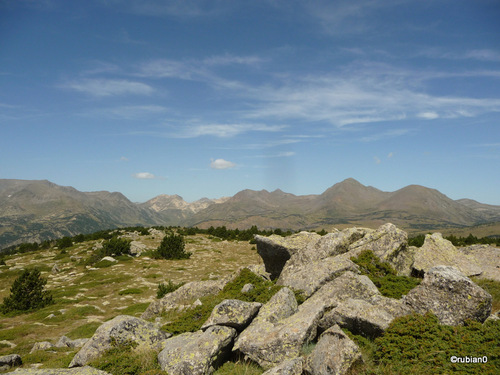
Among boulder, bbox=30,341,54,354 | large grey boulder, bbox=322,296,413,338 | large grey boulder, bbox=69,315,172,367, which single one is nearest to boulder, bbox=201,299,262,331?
large grey boulder, bbox=69,315,172,367

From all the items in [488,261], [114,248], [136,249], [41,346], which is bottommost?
[41,346]

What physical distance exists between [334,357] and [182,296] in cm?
1148

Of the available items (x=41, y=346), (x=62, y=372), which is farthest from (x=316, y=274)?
(x=41, y=346)

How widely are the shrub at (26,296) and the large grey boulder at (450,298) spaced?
24.4m

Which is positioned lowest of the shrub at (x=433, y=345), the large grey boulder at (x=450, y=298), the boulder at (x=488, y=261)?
the boulder at (x=488, y=261)

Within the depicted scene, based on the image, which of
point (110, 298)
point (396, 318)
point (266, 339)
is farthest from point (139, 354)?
point (110, 298)

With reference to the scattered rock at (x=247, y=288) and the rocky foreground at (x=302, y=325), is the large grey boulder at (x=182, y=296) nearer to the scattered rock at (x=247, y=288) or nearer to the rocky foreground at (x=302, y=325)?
the scattered rock at (x=247, y=288)

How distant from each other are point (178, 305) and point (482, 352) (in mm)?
13578

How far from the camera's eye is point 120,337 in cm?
963

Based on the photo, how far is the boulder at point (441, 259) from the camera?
16078 millimetres

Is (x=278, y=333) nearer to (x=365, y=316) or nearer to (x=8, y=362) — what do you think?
(x=365, y=316)

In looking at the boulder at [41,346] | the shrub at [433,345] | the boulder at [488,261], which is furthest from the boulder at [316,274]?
the boulder at [41,346]

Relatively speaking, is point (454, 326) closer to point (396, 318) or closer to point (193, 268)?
point (396, 318)

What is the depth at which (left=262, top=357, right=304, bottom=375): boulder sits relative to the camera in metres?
6.89
